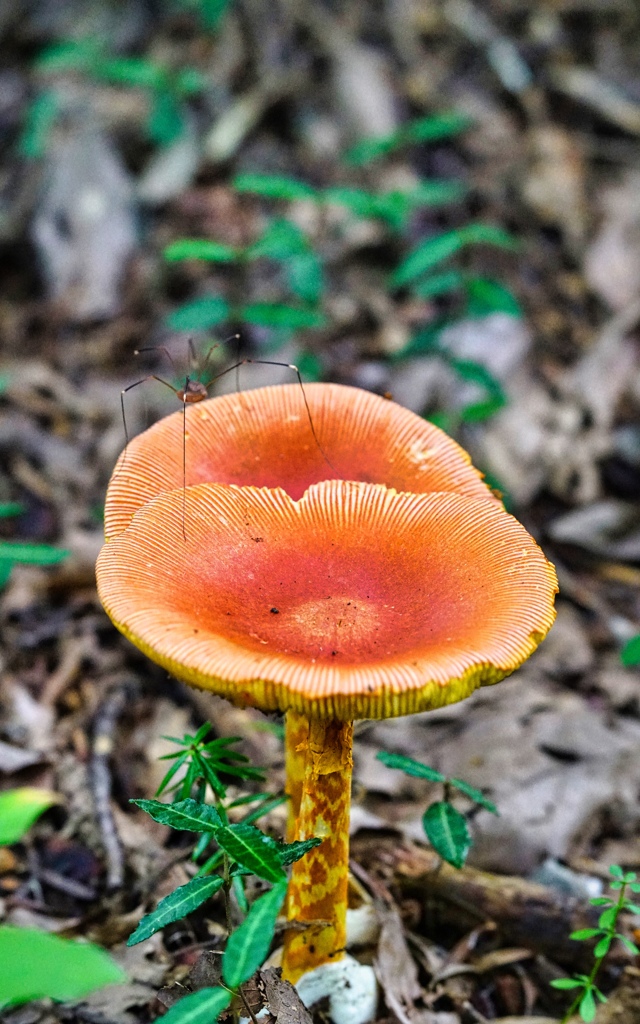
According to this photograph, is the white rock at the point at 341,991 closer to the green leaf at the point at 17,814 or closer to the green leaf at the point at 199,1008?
the green leaf at the point at 199,1008

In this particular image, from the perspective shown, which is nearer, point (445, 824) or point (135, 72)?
point (445, 824)

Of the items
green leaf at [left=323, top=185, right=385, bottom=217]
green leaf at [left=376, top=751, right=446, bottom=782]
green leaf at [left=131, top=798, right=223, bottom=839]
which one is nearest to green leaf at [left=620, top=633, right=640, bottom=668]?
green leaf at [left=376, top=751, right=446, bottom=782]

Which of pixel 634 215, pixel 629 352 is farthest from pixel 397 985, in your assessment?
pixel 634 215

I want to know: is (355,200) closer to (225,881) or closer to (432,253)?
(432,253)

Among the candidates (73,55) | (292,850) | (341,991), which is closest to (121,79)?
(73,55)

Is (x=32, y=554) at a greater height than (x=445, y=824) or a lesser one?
greater

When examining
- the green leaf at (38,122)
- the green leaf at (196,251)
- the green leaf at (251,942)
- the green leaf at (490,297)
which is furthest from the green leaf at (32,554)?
the green leaf at (38,122)

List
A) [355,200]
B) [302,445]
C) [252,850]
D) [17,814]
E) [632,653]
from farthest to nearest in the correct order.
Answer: [355,200] → [632,653] → [302,445] → [252,850] → [17,814]
